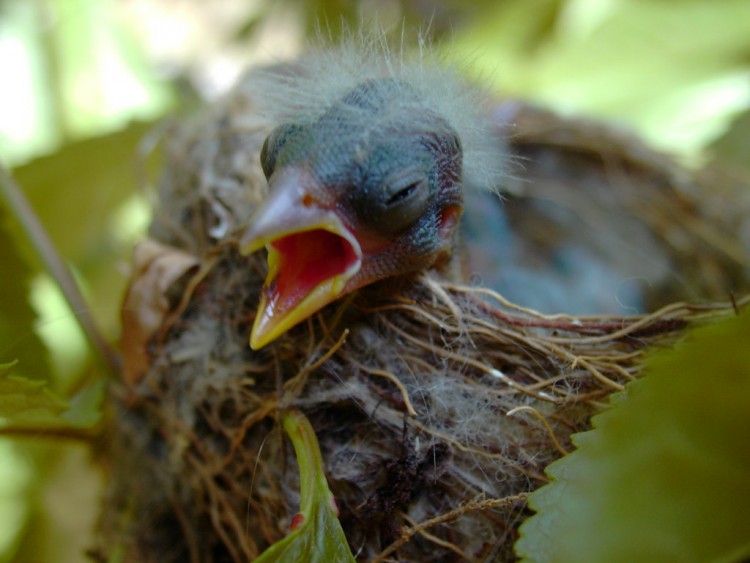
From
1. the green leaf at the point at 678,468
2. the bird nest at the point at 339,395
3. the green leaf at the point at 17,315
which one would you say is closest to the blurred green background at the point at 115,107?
the green leaf at the point at 17,315

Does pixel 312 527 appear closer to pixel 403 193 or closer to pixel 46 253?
pixel 403 193

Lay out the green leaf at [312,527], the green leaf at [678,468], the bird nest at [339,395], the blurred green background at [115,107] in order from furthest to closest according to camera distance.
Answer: the blurred green background at [115,107]
the bird nest at [339,395]
the green leaf at [312,527]
the green leaf at [678,468]

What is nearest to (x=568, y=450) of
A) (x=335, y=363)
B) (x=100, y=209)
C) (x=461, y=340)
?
(x=461, y=340)

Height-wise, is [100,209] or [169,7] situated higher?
[169,7]

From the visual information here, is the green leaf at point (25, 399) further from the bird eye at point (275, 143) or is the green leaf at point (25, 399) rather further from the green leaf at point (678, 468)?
the green leaf at point (678, 468)

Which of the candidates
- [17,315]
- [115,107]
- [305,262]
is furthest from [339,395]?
[115,107]

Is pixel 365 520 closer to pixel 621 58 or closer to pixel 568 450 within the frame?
pixel 568 450

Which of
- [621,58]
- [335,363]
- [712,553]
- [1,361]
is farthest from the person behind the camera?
[621,58]
